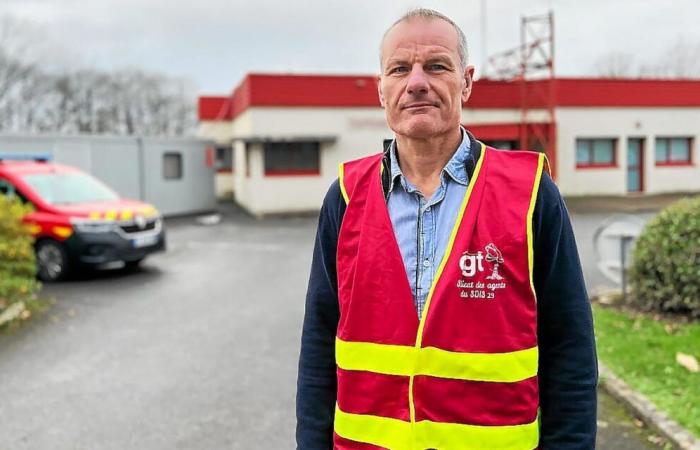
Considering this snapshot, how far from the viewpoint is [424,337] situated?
6.06 ft

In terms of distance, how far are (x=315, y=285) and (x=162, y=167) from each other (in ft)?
77.8

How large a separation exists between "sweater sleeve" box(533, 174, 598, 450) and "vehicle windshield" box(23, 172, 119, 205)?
1126 centimetres

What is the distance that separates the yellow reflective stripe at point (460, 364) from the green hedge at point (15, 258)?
8.08m

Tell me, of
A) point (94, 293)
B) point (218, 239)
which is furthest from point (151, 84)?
point (94, 293)

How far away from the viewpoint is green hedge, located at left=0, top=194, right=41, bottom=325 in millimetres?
8938

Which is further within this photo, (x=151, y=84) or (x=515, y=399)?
(x=151, y=84)

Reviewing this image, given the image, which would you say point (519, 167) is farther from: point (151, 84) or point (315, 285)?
point (151, 84)

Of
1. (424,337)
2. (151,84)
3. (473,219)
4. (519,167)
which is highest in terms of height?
(151,84)

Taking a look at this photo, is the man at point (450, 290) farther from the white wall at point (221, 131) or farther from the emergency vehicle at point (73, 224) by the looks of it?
the white wall at point (221, 131)

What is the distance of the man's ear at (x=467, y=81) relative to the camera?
2045 mm

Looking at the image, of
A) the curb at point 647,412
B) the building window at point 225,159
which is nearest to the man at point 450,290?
the curb at point 647,412

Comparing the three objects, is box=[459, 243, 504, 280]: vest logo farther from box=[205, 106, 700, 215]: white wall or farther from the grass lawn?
box=[205, 106, 700, 215]: white wall

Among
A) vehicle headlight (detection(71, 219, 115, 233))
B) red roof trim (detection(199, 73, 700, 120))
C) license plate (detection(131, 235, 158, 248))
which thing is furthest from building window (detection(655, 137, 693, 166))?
vehicle headlight (detection(71, 219, 115, 233))

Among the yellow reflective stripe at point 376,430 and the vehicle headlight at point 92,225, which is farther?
the vehicle headlight at point 92,225
